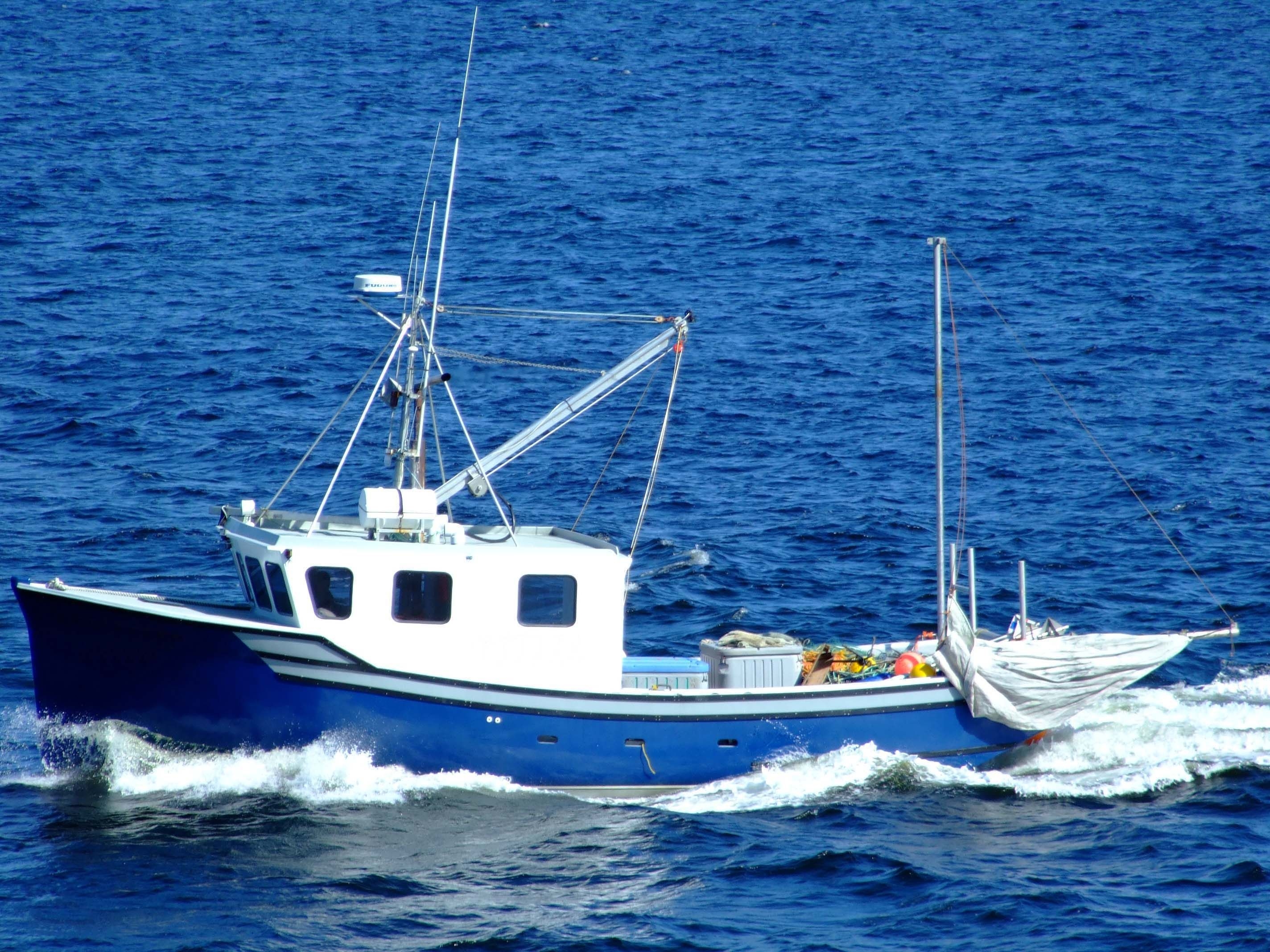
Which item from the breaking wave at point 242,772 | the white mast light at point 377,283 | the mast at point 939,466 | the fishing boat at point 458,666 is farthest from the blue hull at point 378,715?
the white mast light at point 377,283

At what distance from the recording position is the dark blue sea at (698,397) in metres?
16.5

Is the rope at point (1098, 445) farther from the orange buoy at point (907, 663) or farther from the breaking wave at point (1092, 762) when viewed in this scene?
the orange buoy at point (907, 663)

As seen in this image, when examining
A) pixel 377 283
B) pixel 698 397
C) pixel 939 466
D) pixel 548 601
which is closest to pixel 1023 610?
pixel 939 466

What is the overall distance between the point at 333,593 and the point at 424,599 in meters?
1.08

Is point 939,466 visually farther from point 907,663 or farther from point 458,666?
point 458,666

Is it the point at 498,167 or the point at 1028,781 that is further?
the point at 498,167

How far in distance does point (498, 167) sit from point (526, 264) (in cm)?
1380

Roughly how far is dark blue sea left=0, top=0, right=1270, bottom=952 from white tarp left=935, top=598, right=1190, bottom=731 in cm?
100

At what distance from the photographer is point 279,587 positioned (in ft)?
59.1

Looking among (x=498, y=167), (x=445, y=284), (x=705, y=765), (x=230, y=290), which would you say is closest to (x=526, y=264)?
(x=445, y=284)

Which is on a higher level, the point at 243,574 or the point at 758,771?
the point at 243,574

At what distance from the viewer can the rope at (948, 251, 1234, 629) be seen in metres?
26.1

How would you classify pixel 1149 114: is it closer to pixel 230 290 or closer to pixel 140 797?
pixel 230 290

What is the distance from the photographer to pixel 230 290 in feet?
145
